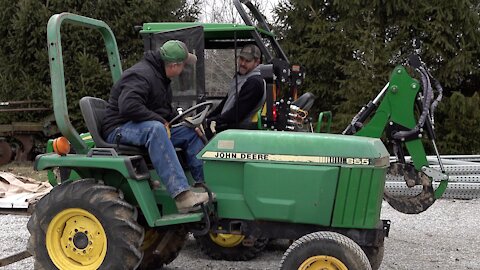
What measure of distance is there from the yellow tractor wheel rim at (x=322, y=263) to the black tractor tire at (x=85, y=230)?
3.73 ft

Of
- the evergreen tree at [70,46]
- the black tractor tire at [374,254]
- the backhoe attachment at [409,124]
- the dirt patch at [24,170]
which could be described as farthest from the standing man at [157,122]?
the evergreen tree at [70,46]

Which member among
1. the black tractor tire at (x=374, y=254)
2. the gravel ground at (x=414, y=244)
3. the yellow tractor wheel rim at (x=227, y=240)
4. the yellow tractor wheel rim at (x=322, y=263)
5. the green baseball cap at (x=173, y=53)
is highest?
the green baseball cap at (x=173, y=53)

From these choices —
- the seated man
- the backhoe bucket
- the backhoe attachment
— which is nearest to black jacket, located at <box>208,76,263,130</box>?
the seated man

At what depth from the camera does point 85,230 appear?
14.7ft

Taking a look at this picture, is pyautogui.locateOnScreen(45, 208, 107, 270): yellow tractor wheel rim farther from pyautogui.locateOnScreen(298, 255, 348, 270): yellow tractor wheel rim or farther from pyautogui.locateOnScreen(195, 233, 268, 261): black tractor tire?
pyautogui.locateOnScreen(195, 233, 268, 261): black tractor tire

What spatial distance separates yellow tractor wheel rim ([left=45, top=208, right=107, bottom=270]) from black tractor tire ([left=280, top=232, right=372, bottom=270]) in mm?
1300

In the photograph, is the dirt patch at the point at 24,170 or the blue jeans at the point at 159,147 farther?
the dirt patch at the point at 24,170

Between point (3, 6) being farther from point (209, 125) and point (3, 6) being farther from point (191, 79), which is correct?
point (209, 125)

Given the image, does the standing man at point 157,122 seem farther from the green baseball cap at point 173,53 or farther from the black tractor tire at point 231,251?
the black tractor tire at point 231,251

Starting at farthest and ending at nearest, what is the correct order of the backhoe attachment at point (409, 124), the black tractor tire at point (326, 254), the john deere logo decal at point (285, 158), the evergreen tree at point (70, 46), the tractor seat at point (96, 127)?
the evergreen tree at point (70, 46) → the backhoe attachment at point (409, 124) → the tractor seat at point (96, 127) → the john deere logo decal at point (285, 158) → the black tractor tire at point (326, 254)

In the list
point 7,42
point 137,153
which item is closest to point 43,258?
point 137,153

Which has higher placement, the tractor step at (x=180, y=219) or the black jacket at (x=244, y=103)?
the black jacket at (x=244, y=103)

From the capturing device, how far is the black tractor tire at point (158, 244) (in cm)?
510

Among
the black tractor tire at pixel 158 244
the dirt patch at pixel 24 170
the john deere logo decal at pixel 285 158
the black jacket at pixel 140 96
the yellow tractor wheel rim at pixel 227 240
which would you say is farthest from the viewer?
the dirt patch at pixel 24 170
